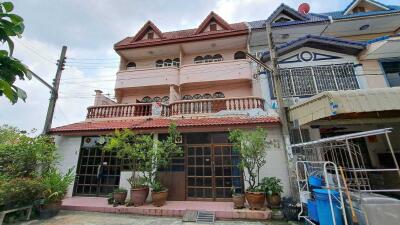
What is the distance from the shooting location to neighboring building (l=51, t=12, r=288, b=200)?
8672 mm

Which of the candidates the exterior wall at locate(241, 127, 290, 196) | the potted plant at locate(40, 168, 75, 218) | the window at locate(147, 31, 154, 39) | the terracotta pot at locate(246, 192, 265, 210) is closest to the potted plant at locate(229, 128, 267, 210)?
the terracotta pot at locate(246, 192, 265, 210)

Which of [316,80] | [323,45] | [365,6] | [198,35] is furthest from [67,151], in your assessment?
[365,6]

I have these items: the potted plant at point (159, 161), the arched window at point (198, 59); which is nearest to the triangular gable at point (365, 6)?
the arched window at point (198, 59)

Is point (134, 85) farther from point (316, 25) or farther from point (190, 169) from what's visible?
point (316, 25)

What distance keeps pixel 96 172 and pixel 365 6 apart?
19832 mm

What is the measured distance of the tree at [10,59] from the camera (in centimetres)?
307

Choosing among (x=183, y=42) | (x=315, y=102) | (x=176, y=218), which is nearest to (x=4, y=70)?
(x=176, y=218)

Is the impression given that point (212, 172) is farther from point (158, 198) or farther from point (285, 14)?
point (285, 14)

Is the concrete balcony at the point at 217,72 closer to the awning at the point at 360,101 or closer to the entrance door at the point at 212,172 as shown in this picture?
the entrance door at the point at 212,172

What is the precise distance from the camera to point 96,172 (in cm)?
970

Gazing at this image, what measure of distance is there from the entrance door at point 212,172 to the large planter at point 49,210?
16.4 ft

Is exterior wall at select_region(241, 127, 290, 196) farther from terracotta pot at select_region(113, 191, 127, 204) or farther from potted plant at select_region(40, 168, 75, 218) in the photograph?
potted plant at select_region(40, 168, 75, 218)

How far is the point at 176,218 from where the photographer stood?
689cm

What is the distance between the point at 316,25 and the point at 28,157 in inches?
653
